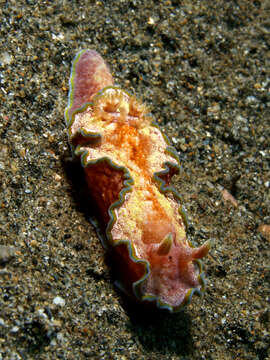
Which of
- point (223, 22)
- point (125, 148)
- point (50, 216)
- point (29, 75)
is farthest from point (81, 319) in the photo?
point (223, 22)

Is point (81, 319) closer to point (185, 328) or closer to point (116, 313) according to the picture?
point (116, 313)

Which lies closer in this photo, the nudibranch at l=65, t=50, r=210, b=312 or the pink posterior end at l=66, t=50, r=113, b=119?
the nudibranch at l=65, t=50, r=210, b=312

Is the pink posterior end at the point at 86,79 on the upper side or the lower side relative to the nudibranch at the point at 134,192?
upper

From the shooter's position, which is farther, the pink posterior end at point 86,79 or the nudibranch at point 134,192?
the pink posterior end at point 86,79

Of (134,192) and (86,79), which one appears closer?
(134,192)

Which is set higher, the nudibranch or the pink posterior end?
the pink posterior end
